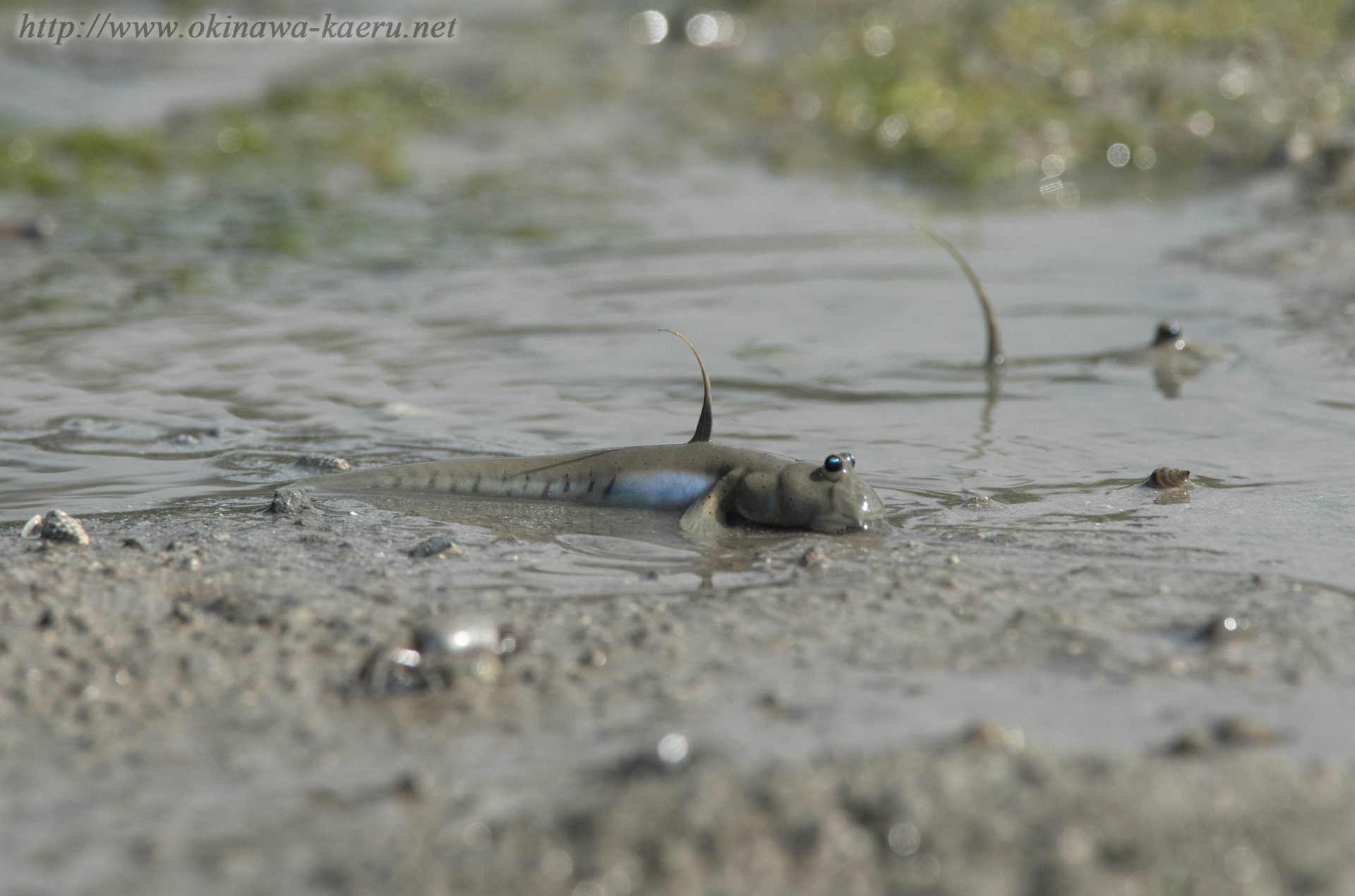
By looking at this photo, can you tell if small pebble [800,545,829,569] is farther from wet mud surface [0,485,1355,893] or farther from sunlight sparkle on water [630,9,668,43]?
sunlight sparkle on water [630,9,668,43]

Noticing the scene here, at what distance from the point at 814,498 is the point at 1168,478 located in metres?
1.11

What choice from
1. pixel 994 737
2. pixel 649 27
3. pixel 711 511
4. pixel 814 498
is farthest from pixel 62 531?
pixel 649 27

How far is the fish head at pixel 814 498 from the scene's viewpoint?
3320 millimetres

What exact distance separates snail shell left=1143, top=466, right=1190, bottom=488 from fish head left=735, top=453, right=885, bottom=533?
34.8 inches

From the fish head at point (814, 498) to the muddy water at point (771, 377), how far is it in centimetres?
14

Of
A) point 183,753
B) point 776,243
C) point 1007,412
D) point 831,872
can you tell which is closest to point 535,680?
point 183,753

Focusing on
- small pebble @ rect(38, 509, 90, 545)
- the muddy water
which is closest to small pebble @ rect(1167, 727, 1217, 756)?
the muddy water

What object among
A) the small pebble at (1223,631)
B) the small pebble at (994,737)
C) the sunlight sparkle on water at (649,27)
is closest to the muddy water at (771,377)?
the small pebble at (1223,631)

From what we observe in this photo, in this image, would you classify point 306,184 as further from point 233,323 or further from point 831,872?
point 831,872

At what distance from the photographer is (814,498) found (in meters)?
3.32

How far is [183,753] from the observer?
2244 millimetres

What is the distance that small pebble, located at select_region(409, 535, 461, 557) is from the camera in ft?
10.5

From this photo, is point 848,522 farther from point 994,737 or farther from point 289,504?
point 289,504

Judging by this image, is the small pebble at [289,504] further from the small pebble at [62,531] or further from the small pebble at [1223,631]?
the small pebble at [1223,631]
